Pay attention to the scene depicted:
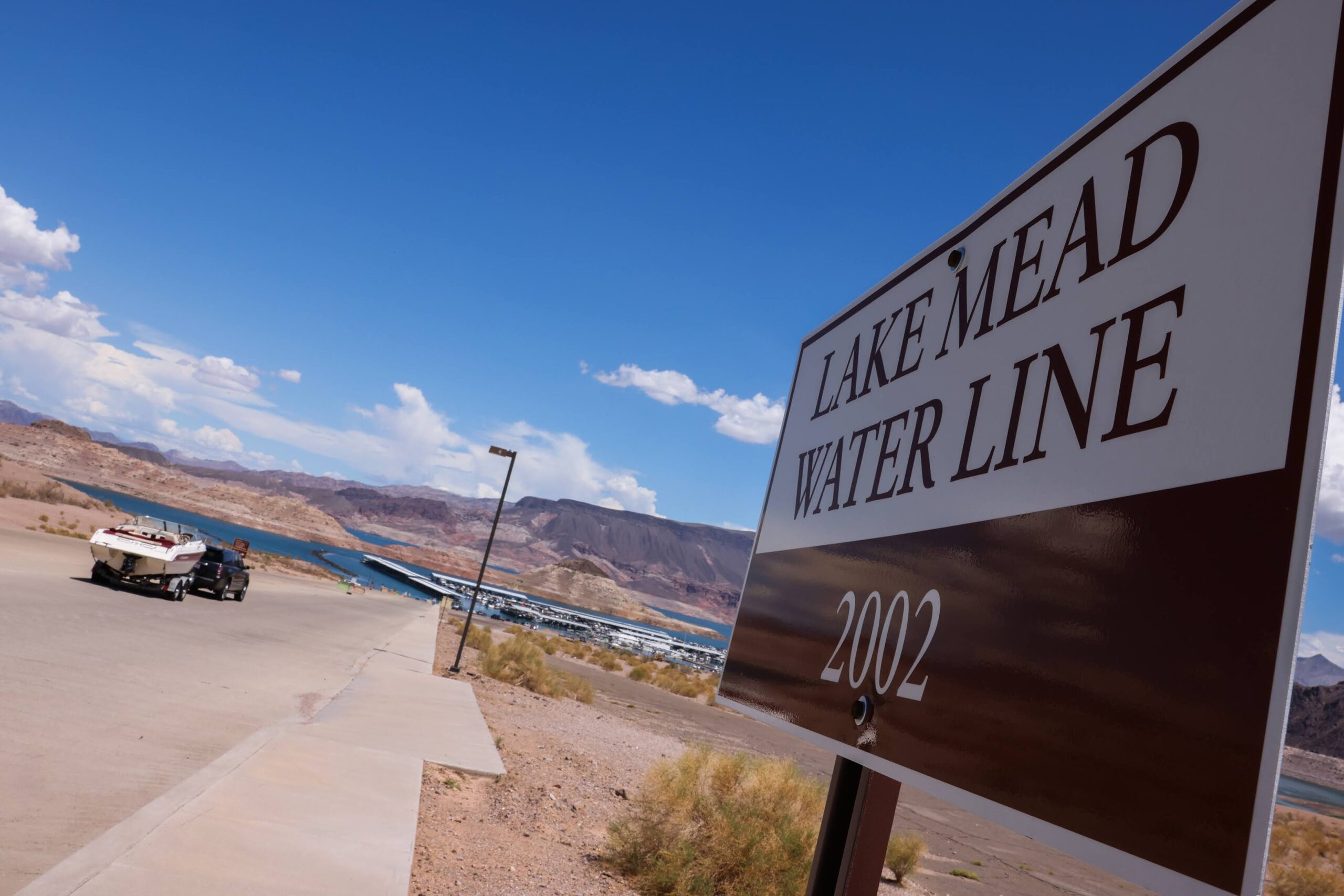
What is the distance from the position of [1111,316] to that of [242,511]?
567 feet

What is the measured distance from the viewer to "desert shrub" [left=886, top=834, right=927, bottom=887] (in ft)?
33.1

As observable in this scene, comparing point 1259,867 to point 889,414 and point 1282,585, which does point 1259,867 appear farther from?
point 889,414

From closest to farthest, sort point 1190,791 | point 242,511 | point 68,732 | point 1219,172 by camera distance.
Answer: point 1190,791 < point 1219,172 < point 68,732 < point 242,511

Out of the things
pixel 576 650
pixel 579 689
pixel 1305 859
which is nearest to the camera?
pixel 579 689

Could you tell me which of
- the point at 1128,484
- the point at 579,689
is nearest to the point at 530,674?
the point at 579,689

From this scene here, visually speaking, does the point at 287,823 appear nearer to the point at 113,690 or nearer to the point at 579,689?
the point at 113,690

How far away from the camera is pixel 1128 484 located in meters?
1.48

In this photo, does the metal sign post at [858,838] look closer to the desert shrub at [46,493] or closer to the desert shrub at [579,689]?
the desert shrub at [579,689]

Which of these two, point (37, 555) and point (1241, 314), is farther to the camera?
point (37, 555)

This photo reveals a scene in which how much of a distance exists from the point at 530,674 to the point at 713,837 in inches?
569

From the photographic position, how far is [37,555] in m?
22.1

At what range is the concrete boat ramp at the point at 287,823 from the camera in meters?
4.63

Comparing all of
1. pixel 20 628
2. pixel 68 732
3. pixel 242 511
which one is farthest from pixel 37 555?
pixel 242 511

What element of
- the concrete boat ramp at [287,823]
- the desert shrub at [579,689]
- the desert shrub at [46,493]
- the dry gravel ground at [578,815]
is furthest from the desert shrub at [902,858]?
the desert shrub at [46,493]
